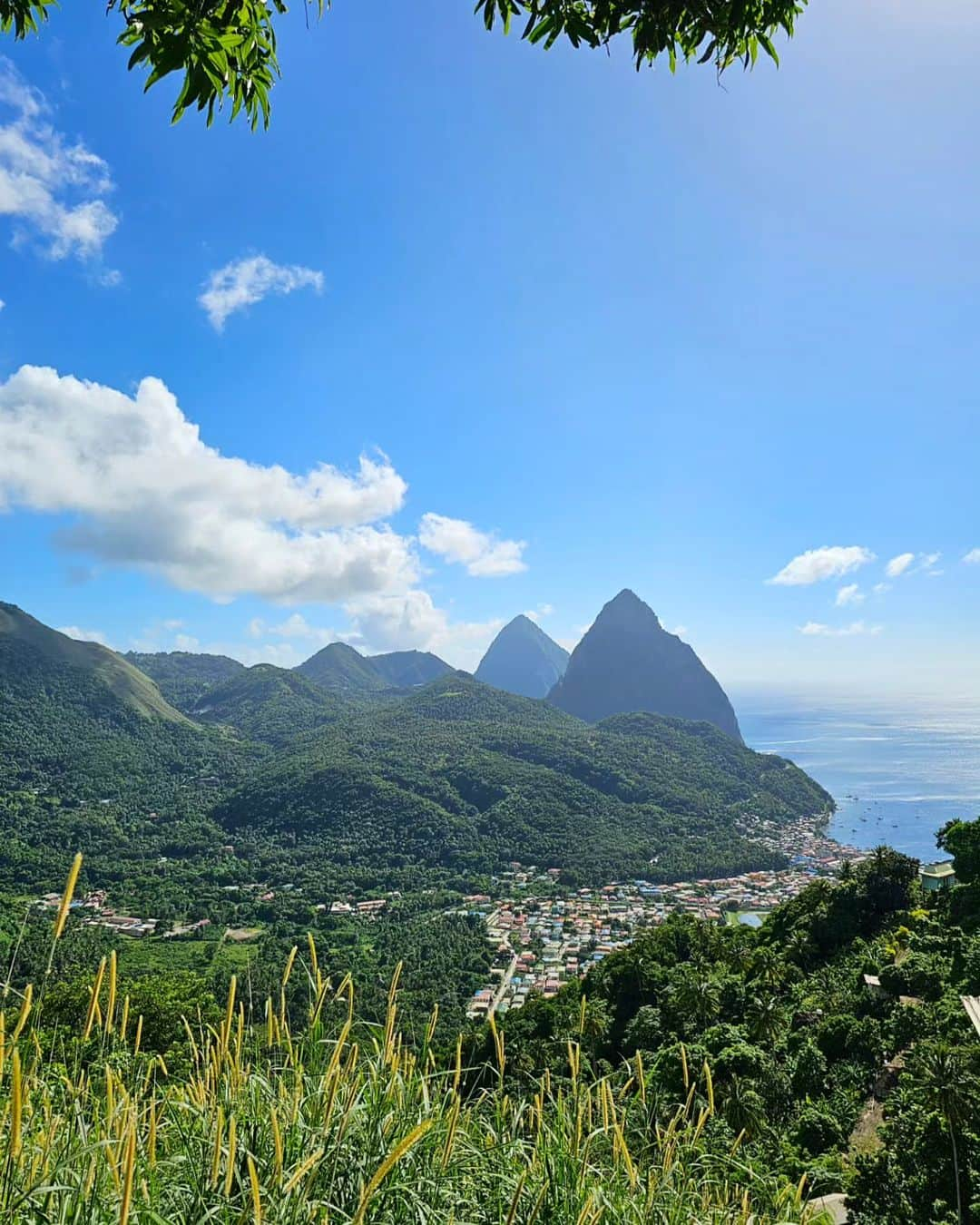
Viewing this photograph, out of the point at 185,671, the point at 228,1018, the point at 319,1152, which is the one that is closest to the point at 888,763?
the point at 228,1018

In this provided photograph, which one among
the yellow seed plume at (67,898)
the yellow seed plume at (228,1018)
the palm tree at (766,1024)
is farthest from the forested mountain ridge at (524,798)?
the yellow seed plume at (67,898)

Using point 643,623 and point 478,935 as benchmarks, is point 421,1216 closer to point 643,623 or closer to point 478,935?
point 478,935

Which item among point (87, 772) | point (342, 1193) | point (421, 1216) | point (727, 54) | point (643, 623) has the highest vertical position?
point (643, 623)

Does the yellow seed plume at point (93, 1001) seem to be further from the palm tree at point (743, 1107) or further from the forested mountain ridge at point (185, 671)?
the forested mountain ridge at point (185, 671)

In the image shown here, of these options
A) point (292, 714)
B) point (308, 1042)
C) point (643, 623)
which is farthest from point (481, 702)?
point (308, 1042)

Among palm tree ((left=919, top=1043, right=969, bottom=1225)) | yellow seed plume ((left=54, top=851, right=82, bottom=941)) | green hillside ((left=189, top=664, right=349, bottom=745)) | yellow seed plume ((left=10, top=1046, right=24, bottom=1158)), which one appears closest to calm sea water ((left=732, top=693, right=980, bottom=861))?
palm tree ((left=919, top=1043, right=969, bottom=1225))

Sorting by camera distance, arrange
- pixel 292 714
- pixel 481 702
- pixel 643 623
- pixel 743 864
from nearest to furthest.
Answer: pixel 743 864 → pixel 481 702 → pixel 292 714 → pixel 643 623

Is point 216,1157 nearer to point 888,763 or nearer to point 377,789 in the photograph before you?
point 377,789
